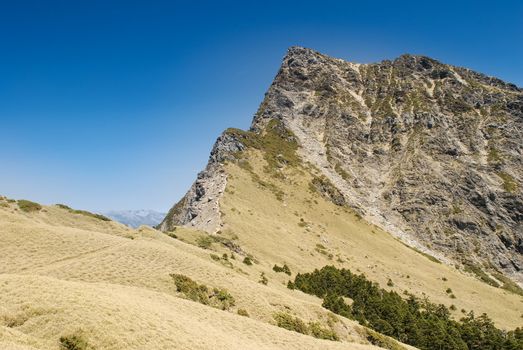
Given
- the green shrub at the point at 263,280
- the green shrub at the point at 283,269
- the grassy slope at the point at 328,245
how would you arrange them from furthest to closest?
1. the grassy slope at the point at 328,245
2. the green shrub at the point at 283,269
3. the green shrub at the point at 263,280

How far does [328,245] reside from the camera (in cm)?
11375

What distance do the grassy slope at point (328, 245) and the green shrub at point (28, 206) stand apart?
38276 millimetres

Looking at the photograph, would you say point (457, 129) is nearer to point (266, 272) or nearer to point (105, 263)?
point (266, 272)

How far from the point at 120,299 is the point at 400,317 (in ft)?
188

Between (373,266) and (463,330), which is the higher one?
(373,266)

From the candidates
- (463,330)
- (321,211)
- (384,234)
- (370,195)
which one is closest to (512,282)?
(384,234)

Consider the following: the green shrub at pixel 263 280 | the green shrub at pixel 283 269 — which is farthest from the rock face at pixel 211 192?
the green shrub at pixel 263 280

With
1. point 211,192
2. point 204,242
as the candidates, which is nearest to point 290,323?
point 204,242

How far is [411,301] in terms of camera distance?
295ft

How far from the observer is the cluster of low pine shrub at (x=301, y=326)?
144ft

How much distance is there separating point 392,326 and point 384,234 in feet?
239

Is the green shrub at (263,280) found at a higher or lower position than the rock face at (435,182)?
lower

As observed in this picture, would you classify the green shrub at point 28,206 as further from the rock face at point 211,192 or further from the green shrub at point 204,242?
the rock face at point 211,192

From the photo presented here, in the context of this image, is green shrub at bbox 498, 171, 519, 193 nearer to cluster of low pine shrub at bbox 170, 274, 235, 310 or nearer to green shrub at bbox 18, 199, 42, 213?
cluster of low pine shrub at bbox 170, 274, 235, 310
